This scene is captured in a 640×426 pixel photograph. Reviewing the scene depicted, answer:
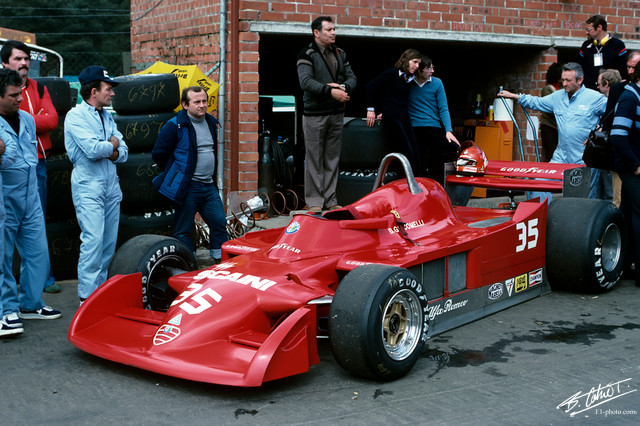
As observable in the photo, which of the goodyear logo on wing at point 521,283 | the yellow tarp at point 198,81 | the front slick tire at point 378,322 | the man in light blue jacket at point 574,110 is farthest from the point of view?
the yellow tarp at point 198,81

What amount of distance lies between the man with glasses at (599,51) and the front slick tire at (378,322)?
668 centimetres

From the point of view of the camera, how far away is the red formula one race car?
4.75 meters

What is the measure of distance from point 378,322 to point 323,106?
4.82m

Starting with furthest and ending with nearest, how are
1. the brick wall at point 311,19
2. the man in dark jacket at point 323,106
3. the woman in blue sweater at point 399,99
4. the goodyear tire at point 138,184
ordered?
the brick wall at point 311,19, the woman in blue sweater at point 399,99, the man in dark jacket at point 323,106, the goodyear tire at point 138,184

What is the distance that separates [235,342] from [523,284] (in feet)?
9.85

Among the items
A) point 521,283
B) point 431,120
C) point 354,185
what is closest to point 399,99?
point 431,120

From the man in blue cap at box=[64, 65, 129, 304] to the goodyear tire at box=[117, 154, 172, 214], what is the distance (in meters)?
1.22

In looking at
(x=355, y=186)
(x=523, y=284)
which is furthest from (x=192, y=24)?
(x=523, y=284)

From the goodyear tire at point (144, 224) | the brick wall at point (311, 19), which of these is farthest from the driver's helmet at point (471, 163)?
the goodyear tire at point (144, 224)

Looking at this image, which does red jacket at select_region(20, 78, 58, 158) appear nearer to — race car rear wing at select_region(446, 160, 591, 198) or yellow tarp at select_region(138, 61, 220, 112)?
yellow tarp at select_region(138, 61, 220, 112)

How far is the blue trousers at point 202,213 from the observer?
7312mm

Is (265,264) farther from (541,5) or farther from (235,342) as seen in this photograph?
(541,5)

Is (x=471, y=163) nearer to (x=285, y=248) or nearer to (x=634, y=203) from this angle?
(x=634, y=203)

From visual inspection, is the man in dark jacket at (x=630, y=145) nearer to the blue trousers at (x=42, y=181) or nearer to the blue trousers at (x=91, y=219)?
the blue trousers at (x=91, y=219)
